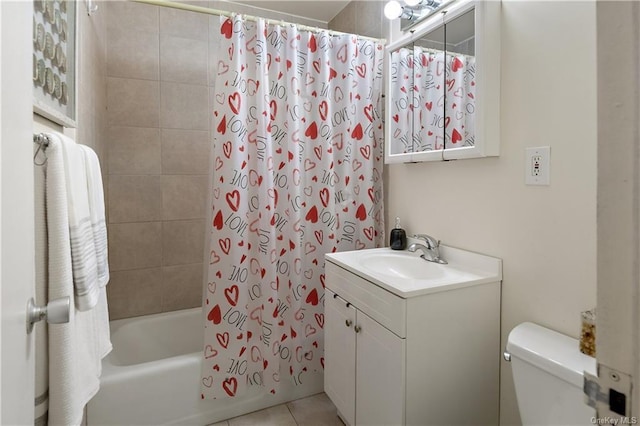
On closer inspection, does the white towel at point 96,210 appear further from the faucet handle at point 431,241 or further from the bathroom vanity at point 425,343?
the faucet handle at point 431,241

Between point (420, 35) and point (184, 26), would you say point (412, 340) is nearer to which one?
point (420, 35)

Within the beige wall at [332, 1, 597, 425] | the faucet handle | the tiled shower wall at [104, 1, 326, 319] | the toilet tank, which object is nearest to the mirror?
the beige wall at [332, 1, 597, 425]

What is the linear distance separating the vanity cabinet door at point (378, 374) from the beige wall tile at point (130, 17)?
7.46 feet

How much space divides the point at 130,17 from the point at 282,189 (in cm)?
157

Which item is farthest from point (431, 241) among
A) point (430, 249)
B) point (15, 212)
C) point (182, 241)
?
point (182, 241)

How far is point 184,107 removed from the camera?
237cm

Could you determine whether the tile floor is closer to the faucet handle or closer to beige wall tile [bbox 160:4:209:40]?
the faucet handle

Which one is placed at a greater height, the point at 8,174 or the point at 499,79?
the point at 499,79

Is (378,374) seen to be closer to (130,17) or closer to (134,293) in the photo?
(134,293)

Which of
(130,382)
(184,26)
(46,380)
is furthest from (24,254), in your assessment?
(184,26)

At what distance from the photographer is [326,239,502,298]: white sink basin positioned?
1270mm

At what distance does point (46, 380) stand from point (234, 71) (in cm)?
143

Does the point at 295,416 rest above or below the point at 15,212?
below

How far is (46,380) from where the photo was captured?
85 cm
